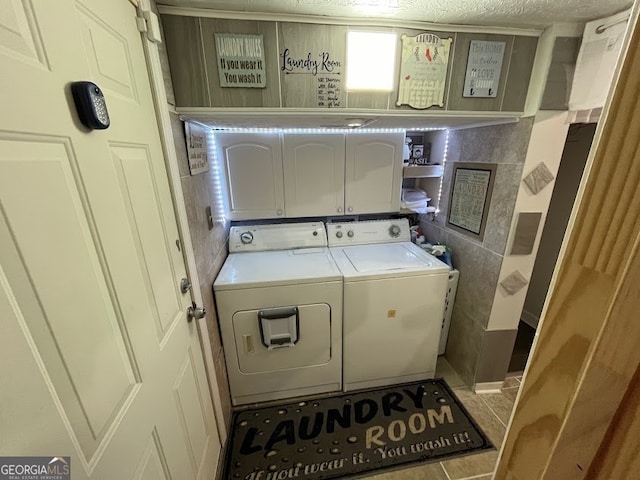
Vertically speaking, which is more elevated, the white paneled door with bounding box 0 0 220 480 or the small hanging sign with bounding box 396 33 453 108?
the small hanging sign with bounding box 396 33 453 108

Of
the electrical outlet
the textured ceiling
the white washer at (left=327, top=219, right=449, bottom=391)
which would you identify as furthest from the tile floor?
the textured ceiling

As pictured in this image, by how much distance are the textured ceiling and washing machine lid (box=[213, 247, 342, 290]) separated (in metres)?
1.32

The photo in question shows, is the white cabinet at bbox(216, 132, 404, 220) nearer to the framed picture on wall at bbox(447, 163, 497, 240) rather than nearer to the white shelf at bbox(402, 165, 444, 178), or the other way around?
the white shelf at bbox(402, 165, 444, 178)

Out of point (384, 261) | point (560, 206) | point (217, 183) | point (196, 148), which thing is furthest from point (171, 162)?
point (560, 206)

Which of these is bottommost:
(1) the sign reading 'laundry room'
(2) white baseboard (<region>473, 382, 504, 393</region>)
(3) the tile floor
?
(3) the tile floor

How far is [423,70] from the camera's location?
4.21 feet

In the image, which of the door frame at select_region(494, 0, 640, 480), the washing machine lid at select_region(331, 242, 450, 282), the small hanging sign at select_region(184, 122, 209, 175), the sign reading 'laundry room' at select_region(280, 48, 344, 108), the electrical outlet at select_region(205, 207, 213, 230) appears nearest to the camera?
the door frame at select_region(494, 0, 640, 480)

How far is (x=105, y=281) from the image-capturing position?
66 cm

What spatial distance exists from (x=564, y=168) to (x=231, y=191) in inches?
110

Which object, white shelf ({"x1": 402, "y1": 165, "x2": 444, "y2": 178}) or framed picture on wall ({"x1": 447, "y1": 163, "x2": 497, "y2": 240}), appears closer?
framed picture on wall ({"x1": 447, "y1": 163, "x2": 497, "y2": 240})

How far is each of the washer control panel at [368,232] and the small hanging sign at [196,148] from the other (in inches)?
42.7

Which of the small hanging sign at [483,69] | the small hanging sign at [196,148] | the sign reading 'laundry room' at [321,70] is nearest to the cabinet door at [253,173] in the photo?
the small hanging sign at [196,148]

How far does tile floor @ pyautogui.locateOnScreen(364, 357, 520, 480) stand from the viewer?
1.45 meters

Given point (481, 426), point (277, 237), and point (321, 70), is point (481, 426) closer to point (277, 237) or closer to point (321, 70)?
point (277, 237)
